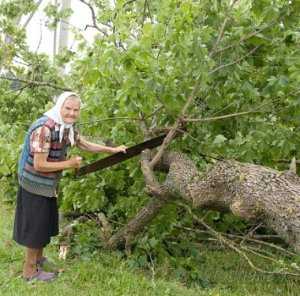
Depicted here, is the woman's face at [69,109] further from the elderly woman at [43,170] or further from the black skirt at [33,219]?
the black skirt at [33,219]

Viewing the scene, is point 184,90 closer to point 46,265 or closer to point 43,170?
point 43,170

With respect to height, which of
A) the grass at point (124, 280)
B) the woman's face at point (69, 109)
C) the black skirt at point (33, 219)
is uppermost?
the woman's face at point (69, 109)

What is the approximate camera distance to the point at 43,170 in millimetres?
3848

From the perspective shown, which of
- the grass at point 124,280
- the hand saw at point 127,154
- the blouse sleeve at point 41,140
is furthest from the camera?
the hand saw at point 127,154

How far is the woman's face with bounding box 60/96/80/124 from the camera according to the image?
12.7ft

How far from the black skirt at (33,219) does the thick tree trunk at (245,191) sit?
95cm

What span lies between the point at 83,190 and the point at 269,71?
206cm

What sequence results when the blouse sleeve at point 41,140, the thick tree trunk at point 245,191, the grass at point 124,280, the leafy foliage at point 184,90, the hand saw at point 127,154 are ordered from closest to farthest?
the thick tree trunk at point 245,191, the leafy foliage at point 184,90, the blouse sleeve at point 41,140, the grass at point 124,280, the hand saw at point 127,154

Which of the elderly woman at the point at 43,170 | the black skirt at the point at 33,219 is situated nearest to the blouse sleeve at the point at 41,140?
the elderly woman at the point at 43,170

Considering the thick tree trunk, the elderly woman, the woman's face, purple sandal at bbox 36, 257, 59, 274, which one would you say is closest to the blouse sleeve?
the elderly woman

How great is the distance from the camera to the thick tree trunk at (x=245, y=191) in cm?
313

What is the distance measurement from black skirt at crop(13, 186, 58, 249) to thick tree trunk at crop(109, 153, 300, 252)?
950 millimetres

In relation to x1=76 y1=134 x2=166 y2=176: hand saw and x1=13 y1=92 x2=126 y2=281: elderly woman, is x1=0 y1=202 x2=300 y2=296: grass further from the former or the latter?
x1=76 y1=134 x2=166 y2=176: hand saw

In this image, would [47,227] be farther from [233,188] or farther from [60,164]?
[233,188]
